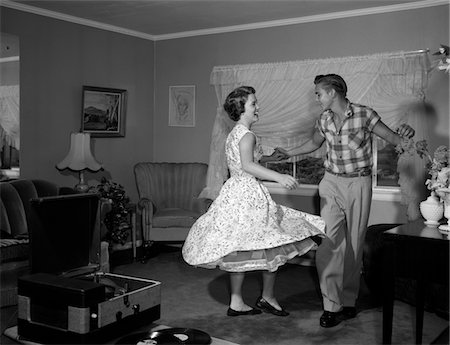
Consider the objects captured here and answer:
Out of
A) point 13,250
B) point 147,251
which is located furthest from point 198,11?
point 13,250

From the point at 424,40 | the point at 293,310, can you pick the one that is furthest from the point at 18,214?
the point at 424,40

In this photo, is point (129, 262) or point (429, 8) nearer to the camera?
point (429, 8)

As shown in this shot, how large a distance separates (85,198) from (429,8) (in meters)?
4.01

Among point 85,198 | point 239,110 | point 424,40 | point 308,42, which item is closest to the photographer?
point 85,198

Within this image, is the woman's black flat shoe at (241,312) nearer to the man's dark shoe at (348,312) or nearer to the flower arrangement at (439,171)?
the man's dark shoe at (348,312)

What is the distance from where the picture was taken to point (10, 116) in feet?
18.9

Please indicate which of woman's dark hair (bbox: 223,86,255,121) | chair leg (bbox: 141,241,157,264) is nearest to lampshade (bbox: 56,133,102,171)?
chair leg (bbox: 141,241,157,264)

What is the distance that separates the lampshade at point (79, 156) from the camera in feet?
19.8

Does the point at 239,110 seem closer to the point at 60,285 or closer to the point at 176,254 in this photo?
the point at 60,285

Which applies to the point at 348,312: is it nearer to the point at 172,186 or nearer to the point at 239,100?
the point at 239,100

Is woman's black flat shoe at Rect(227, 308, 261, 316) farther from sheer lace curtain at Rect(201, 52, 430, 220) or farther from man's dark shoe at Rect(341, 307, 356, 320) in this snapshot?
sheer lace curtain at Rect(201, 52, 430, 220)

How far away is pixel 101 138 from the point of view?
6.83 meters

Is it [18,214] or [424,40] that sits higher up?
[424,40]

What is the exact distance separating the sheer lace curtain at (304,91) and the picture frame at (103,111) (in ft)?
3.81
